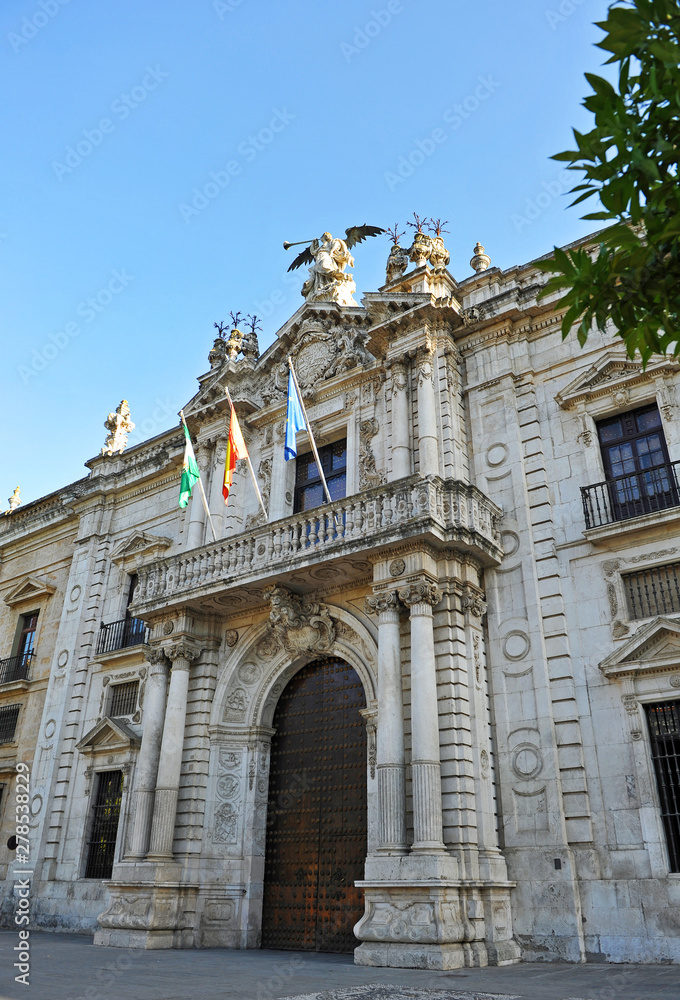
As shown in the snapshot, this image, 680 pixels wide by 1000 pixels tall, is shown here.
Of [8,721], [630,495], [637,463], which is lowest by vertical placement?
[8,721]

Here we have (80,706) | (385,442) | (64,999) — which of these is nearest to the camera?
(64,999)

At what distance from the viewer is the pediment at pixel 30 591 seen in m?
22.5

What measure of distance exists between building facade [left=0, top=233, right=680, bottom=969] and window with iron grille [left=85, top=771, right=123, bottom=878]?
7cm

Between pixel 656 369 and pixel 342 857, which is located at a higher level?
pixel 656 369

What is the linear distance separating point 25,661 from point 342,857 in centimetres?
1307

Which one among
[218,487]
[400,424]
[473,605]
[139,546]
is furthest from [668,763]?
[139,546]

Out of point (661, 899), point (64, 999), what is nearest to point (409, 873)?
point (661, 899)

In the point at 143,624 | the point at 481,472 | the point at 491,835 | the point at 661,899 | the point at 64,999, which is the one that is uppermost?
the point at 481,472

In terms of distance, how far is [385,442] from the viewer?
15766 mm

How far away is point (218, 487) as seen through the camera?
59.3ft

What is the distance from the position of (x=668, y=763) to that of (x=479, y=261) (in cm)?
1085

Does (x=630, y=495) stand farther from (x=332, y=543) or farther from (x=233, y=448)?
(x=233, y=448)

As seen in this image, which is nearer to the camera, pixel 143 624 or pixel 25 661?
pixel 143 624

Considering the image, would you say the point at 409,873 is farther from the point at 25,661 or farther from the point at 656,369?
the point at 25,661
